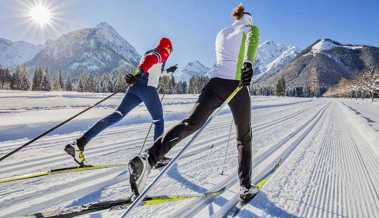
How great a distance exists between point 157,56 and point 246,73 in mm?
1714

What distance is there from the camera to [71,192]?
3512 mm

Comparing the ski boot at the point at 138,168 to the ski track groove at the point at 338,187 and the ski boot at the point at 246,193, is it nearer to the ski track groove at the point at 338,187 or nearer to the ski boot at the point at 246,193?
the ski boot at the point at 246,193

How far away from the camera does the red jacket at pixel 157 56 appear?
4289 mm

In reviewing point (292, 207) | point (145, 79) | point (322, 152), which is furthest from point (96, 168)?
point (322, 152)

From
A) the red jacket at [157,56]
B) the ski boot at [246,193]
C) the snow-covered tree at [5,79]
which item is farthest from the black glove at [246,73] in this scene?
the snow-covered tree at [5,79]

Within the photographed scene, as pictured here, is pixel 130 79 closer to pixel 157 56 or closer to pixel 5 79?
pixel 157 56

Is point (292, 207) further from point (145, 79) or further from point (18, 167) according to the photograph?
point (18, 167)

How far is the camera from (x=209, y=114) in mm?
3109

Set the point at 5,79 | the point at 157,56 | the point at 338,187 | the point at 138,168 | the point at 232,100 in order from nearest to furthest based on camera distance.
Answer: the point at 138,168 < the point at 232,100 < the point at 338,187 < the point at 157,56 < the point at 5,79

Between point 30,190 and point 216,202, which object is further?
point 30,190

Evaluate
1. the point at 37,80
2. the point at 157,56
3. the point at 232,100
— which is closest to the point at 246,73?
the point at 232,100

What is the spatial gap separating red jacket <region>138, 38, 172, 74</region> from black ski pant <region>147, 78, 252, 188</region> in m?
1.36

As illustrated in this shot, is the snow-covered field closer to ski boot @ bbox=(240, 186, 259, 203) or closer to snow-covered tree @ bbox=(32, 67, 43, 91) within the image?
ski boot @ bbox=(240, 186, 259, 203)

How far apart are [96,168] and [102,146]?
198 cm
